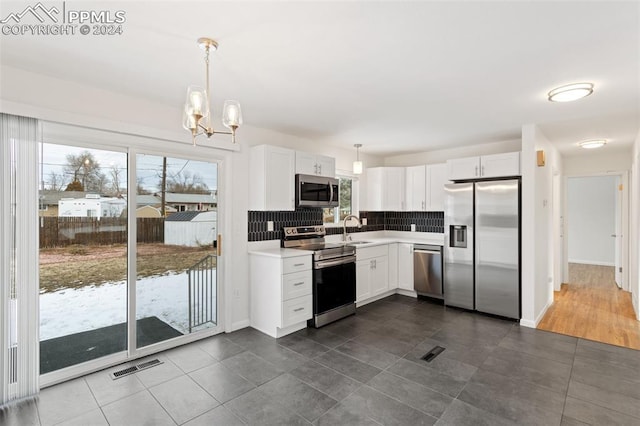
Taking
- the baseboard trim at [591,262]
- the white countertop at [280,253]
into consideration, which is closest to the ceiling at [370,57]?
the white countertop at [280,253]

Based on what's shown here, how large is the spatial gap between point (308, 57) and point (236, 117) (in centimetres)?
71

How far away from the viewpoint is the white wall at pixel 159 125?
2.44m

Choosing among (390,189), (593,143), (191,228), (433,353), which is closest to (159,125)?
(191,228)

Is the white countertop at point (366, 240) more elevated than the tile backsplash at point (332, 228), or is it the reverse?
the tile backsplash at point (332, 228)

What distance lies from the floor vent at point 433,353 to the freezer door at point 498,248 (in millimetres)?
1454

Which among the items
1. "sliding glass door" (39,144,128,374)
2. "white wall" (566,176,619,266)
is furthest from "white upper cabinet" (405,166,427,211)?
"white wall" (566,176,619,266)

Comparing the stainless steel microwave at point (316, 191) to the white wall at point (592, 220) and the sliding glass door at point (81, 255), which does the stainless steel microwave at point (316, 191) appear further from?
the white wall at point (592, 220)

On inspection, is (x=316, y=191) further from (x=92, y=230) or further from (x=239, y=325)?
(x=92, y=230)

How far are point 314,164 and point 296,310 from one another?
1951 millimetres

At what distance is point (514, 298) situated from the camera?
4062 millimetres

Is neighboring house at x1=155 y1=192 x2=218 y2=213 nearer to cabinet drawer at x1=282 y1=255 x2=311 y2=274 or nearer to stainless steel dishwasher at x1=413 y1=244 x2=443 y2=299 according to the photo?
cabinet drawer at x1=282 y1=255 x2=311 y2=274

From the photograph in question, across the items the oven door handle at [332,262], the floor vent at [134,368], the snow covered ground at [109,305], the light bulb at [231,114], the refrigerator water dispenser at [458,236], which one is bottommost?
the floor vent at [134,368]

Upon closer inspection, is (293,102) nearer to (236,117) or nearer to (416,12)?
(236,117)

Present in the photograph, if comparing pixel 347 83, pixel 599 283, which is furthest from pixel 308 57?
pixel 599 283
